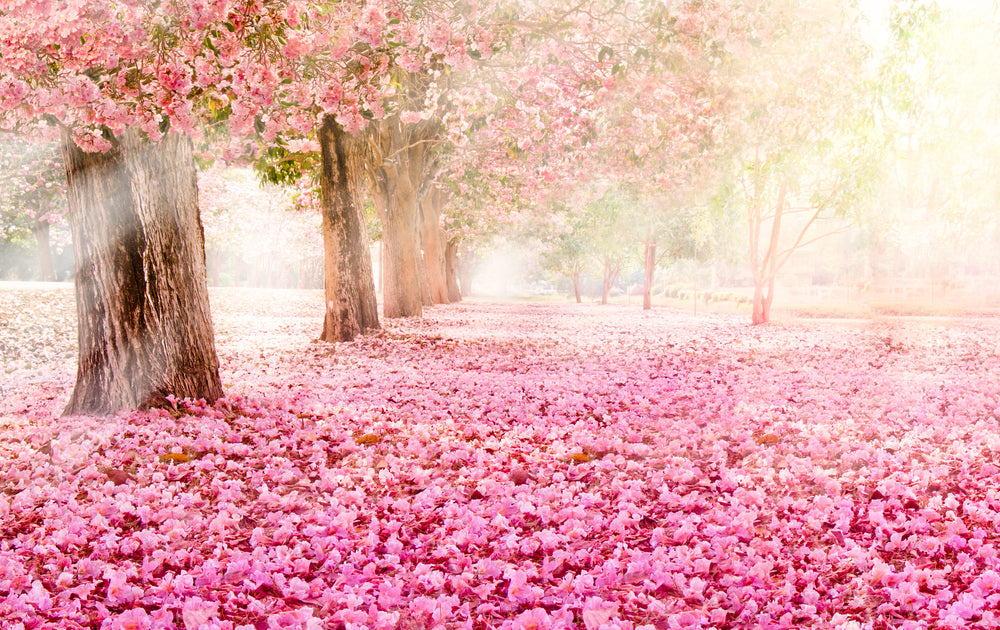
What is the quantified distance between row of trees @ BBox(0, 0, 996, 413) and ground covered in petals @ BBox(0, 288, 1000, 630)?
1443 millimetres

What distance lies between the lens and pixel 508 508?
4.55 metres

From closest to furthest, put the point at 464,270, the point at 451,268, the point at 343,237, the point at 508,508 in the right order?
the point at 508,508
the point at 343,237
the point at 451,268
the point at 464,270

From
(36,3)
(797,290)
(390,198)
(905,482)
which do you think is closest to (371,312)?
(390,198)

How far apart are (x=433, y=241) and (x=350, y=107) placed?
82.1ft

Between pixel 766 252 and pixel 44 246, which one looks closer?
pixel 766 252

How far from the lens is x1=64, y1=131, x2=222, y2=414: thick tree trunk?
6656mm

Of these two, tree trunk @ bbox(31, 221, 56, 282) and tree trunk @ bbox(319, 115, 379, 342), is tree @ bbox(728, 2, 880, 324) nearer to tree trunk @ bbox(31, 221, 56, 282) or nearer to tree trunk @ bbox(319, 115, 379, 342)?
tree trunk @ bbox(319, 115, 379, 342)

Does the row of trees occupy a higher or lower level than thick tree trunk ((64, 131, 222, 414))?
higher

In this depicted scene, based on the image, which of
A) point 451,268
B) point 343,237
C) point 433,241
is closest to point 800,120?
point 343,237

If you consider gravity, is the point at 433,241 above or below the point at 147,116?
above

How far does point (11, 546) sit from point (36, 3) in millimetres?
3651

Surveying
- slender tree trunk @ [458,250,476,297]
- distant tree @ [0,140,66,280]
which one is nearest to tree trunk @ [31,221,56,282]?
distant tree @ [0,140,66,280]

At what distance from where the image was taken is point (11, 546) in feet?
13.3

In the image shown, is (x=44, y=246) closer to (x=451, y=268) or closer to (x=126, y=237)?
(x=451, y=268)
